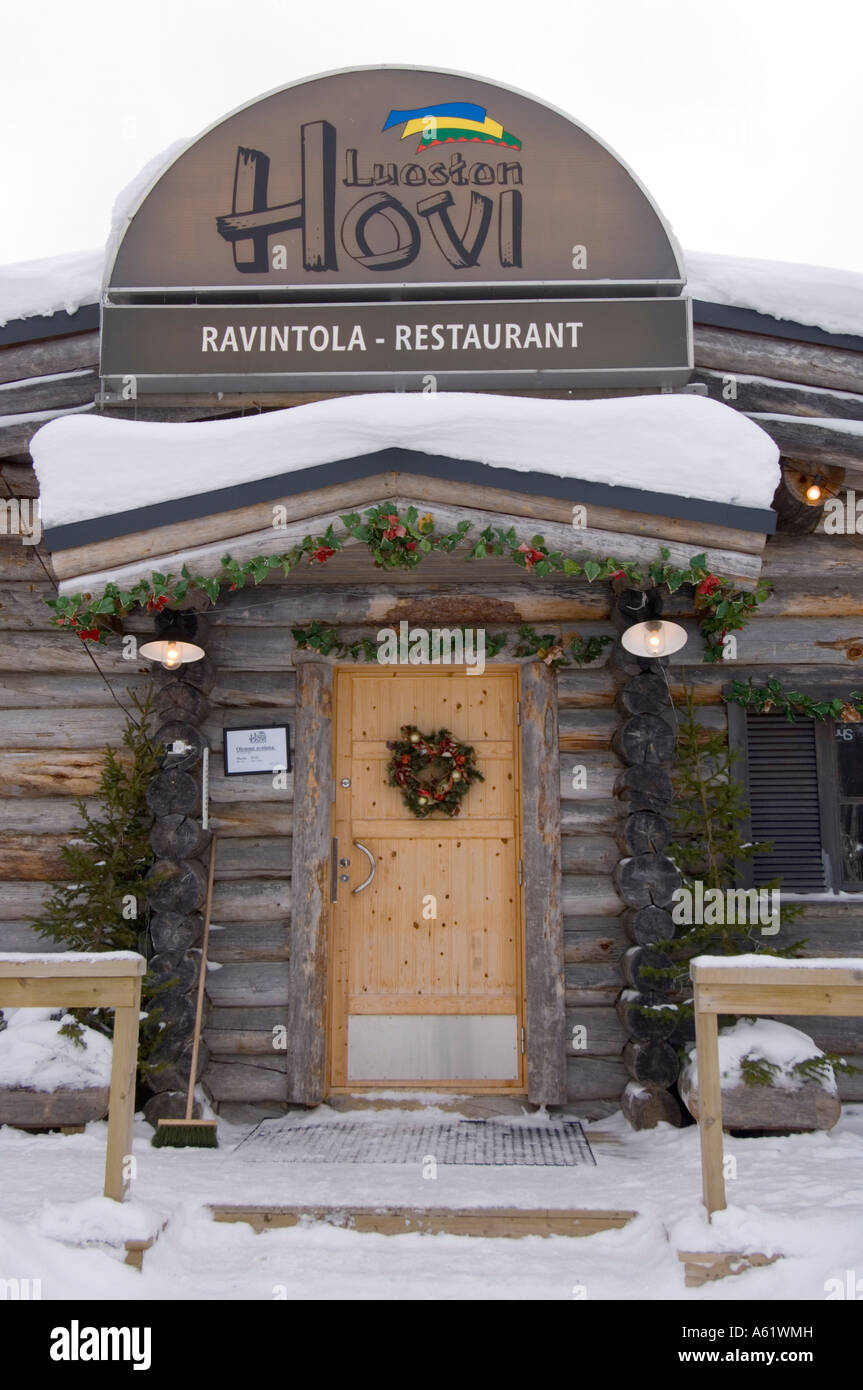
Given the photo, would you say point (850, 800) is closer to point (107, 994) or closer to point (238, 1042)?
point (238, 1042)

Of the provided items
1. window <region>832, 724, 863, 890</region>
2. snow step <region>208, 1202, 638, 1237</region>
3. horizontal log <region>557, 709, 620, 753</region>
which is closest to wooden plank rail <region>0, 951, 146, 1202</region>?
snow step <region>208, 1202, 638, 1237</region>

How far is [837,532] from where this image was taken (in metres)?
6.31

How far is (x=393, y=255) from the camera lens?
233 inches

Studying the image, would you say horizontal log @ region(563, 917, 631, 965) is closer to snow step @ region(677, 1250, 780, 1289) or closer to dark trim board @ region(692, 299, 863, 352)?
snow step @ region(677, 1250, 780, 1289)

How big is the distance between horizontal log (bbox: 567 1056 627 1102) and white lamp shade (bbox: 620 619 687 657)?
2379 millimetres

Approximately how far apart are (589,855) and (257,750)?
2085 mm

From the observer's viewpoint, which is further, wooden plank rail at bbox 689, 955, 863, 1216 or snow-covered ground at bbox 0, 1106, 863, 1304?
wooden plank rail at bbox 689, 955, 863, 1216

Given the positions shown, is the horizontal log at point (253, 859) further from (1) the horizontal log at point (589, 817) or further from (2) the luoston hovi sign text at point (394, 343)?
(2) the luoston hovi sign text at point (394, 343)

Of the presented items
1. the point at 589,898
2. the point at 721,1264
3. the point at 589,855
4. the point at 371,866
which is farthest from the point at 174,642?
the point at 721,1264

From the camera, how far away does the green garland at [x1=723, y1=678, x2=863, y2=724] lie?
6152 millimetres

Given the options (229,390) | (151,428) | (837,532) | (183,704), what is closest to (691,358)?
(837,532)

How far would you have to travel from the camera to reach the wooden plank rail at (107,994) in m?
3.83

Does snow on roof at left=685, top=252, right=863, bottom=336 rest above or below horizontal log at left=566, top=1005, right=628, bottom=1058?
above
